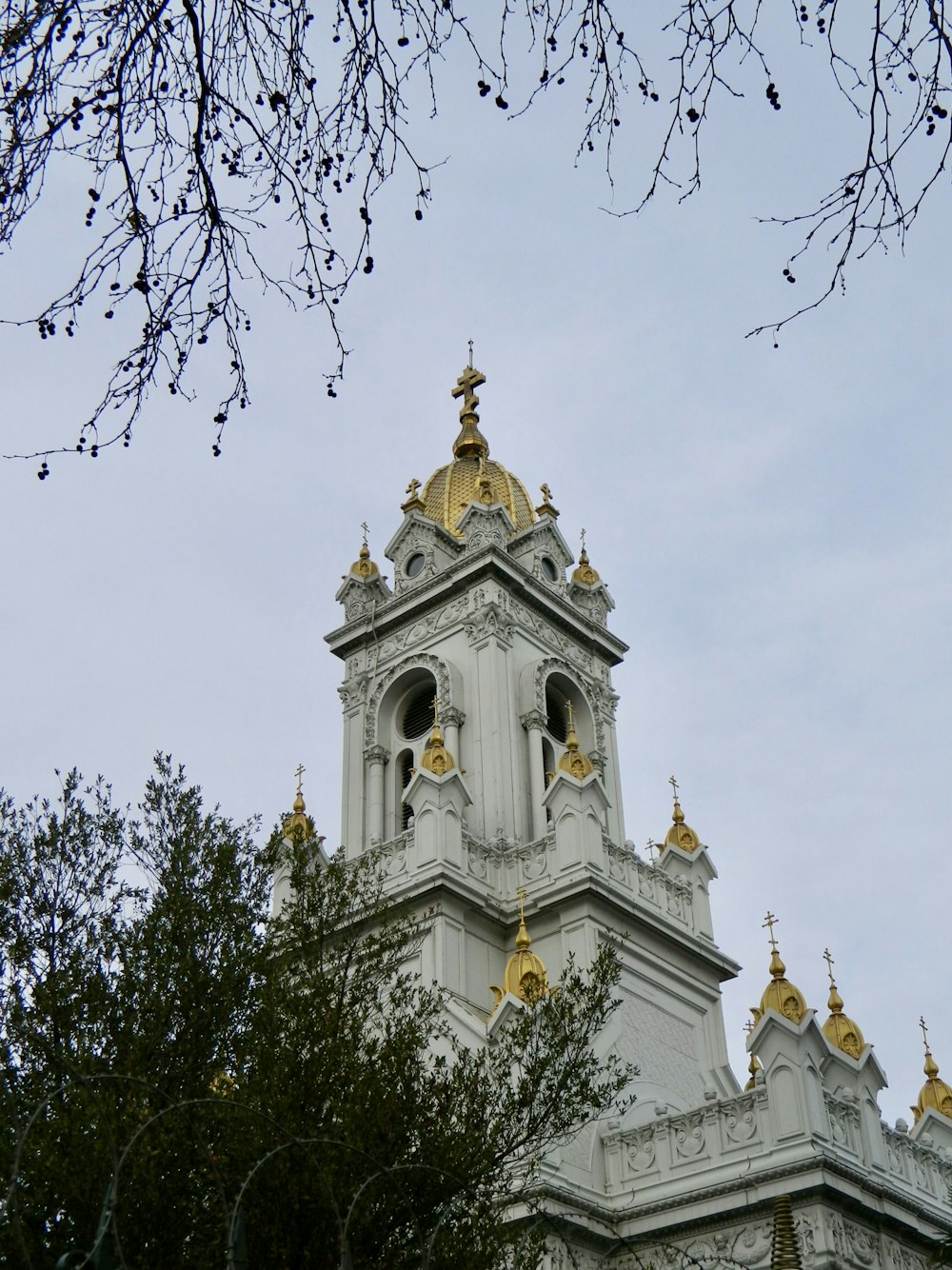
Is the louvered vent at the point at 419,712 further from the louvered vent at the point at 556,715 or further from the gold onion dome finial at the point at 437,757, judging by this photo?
the gold onion dome finial at the point at 437,757

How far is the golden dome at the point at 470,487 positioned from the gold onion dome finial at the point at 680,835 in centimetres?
801

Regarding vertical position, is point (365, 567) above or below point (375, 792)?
above

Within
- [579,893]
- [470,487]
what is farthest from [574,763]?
[470,487]

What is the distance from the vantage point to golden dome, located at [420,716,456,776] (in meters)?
25.3

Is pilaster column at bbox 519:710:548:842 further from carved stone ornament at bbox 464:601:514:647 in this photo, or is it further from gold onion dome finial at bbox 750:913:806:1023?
gold onion dome finial at bbox 750:913:806:1023

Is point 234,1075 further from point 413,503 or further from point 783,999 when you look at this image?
point 413,503

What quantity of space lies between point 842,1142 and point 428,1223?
8.74 m

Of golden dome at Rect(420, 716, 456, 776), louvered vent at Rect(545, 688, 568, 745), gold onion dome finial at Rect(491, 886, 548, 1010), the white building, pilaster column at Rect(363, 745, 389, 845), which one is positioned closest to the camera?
the white building

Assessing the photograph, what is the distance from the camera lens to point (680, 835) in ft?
91.1

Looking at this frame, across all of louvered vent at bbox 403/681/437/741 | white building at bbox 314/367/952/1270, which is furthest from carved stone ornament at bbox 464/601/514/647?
louvered vent at bbox 403/681/437/741

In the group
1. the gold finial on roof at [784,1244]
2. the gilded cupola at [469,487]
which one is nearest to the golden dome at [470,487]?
the gilded cupola at [469,487]

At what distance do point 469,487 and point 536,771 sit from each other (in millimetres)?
8698

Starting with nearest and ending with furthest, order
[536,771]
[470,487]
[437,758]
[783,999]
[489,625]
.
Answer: [783,999] → [437,758] → [536,771] → [489,625] → [470,487]

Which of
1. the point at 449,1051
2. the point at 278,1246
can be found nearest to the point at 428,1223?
the point at 278,1246
